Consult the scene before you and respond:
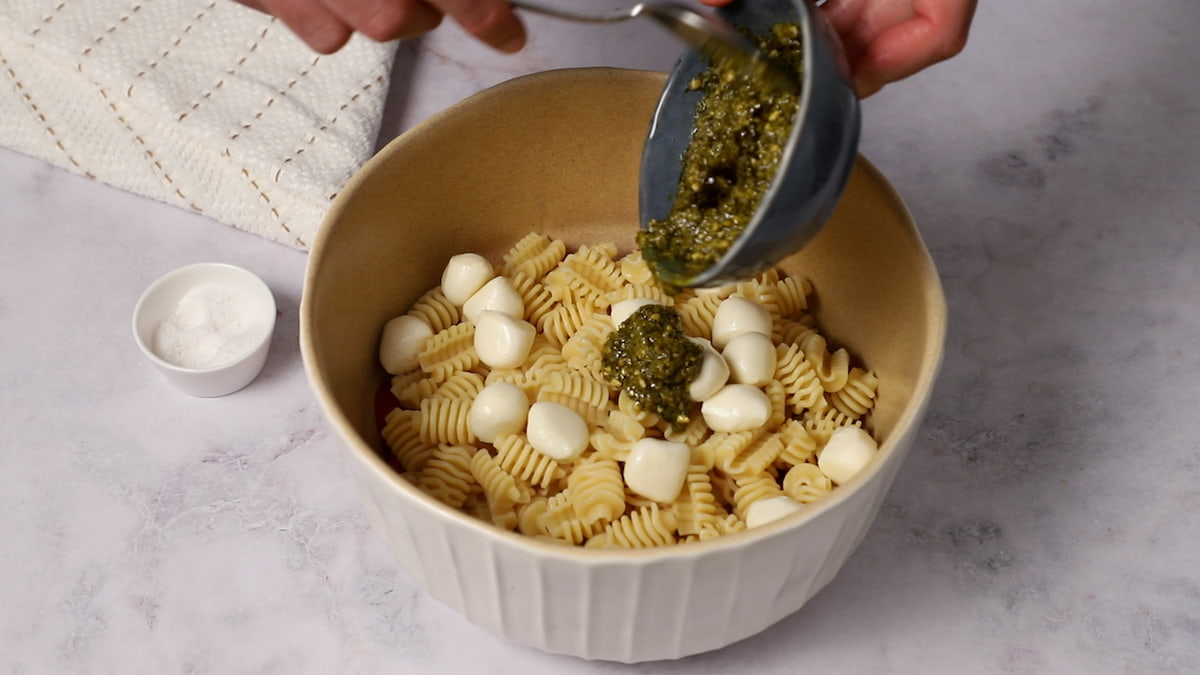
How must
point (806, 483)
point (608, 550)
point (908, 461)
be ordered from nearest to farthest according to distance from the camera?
1. point (608, 550)
2. point (806, 483)
3. point (908, 461)

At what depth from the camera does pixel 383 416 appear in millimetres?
1597

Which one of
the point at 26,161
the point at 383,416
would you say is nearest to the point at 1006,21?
the point at 383,416

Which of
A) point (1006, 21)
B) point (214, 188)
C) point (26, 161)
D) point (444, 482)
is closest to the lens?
point (444, 482)

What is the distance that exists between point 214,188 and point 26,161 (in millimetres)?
393

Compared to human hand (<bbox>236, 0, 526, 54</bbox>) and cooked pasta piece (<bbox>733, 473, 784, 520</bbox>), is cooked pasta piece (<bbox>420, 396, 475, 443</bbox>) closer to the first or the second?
cooked pasta piece (<bbox>733, 473, 784, 520</bbox>)

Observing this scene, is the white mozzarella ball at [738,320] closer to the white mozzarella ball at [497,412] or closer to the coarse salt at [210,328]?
the white mozzarella ball at [497,412]

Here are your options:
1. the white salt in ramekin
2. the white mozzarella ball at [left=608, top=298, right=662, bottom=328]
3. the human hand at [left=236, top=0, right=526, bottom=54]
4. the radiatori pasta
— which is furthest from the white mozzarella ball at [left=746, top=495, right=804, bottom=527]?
the white salt in ramekin

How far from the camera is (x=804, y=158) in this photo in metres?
1.14

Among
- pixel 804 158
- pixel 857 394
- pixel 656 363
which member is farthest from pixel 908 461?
pixel 804 158

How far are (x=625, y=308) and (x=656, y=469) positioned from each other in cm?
28

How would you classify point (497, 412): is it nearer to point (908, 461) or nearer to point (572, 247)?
point (572, 247)

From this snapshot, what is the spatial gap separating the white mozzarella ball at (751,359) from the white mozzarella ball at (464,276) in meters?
0.37

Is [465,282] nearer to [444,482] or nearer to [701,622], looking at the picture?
[444,482]

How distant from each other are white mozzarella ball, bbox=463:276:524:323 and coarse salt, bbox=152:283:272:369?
0.33 metres
